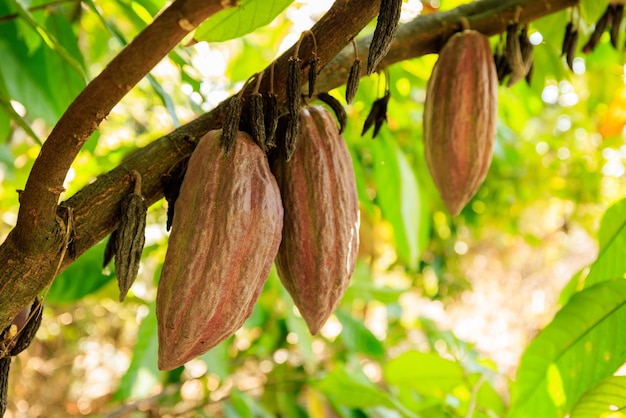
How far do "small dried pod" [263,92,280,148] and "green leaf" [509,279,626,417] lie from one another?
57 centimetres

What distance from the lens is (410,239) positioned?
1.63 meters

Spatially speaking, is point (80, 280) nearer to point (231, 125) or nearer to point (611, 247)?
point (231, 125)

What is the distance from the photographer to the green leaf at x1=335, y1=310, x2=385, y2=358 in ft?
6.72

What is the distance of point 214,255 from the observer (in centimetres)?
66

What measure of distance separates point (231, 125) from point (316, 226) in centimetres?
16

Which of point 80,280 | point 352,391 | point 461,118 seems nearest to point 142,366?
point 80,280

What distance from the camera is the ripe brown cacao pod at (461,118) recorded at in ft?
3.23

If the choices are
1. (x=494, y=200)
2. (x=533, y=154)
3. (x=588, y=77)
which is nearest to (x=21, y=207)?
(x=494, y=200)

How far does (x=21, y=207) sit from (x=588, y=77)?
3079mm

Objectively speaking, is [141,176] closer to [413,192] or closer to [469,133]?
[469,133]

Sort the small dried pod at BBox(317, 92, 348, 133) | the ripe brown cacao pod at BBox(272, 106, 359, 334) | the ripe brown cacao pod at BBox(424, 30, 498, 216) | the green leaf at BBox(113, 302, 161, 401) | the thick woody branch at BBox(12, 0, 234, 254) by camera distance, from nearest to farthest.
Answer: the thick woody branch at BBox(12, 0, 234, 254) → the ripe brown cacao pod at BBox(272, 106, 359, 334) → the small dried pod at BBox(317, 92, 348, 133) → the ripe brown cacao pod at BBox(424, 30, 498, 216) → the green leaf at BBox(113, 302, 161, 401)

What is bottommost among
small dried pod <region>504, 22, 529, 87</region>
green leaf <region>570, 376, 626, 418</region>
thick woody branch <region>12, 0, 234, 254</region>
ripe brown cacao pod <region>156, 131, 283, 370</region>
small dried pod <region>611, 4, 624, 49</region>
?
green leaf <region>570, 376, 626, 418</region>

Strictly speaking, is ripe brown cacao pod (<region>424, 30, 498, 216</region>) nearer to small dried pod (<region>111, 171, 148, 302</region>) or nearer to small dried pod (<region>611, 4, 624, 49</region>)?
small dried pod (<region>611, 4, 624, 49</region>)

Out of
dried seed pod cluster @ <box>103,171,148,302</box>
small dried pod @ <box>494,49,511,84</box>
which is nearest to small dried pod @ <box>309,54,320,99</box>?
dried seed pod cluster @ <box>103,171,148,302</box>
